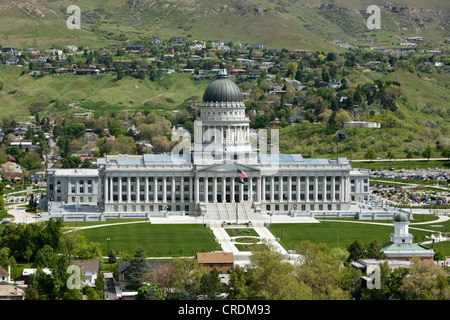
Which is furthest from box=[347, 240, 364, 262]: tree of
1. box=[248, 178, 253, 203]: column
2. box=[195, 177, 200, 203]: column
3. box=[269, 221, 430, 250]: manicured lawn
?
box=[195, 177, 200, 203]: column

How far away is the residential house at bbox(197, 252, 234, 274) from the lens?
12467 cm

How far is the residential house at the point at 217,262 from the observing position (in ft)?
409

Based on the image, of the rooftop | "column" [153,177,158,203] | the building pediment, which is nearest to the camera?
the rooftop

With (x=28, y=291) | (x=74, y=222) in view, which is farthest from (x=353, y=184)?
(x=28, y=291)

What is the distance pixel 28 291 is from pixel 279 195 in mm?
71103

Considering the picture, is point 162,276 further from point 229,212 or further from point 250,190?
point 250,190

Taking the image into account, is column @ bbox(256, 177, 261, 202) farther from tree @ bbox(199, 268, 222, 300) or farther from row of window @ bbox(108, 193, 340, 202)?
tree @ bbox(199, 268, 222, 300)

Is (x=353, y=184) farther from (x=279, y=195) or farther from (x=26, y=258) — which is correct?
(x=26, y=258)

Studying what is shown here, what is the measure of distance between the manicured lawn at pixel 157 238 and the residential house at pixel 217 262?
9680 mm

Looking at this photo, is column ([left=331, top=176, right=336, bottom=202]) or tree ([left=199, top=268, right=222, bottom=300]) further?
column ([left=331, top=176, right=336, bottom=202])

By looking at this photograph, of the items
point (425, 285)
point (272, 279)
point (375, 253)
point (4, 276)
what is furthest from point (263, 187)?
point (425, 285)

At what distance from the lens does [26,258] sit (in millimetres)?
132875

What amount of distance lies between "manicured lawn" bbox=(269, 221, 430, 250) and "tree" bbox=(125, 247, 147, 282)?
83.3ft

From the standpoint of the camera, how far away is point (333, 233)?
15375 cm
